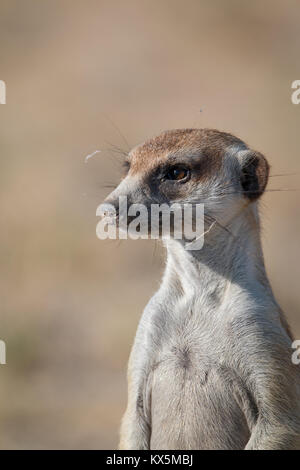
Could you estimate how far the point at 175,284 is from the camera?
15.3ft

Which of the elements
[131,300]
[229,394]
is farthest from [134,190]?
[131,300]

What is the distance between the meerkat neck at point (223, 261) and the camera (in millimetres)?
4520

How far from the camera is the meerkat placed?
432cm

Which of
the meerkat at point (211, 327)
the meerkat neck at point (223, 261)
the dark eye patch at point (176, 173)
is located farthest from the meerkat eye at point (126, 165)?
the meerkat neck at point (223, 261)

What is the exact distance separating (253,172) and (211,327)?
2.98 feet

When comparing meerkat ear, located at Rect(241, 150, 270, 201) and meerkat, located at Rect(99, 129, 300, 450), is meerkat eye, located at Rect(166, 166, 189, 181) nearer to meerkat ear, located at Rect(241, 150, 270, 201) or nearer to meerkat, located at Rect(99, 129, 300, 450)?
meerkat, located at Rect(99, 129, 300, 450)

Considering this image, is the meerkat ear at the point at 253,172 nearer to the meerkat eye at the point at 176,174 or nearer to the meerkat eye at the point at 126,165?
the meerkat eye at the point at 176,174

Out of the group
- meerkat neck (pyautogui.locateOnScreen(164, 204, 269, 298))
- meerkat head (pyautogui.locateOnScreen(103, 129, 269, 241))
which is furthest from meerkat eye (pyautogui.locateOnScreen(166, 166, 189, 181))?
meerkat neck (pyautogui.locateOnScreen(164, 204, 269, 298))

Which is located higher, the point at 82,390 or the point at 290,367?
the point at 290,367

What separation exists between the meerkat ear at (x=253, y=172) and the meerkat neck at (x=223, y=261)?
0.61ft

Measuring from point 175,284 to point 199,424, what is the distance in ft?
2.47

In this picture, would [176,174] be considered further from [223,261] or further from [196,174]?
[223,261]
